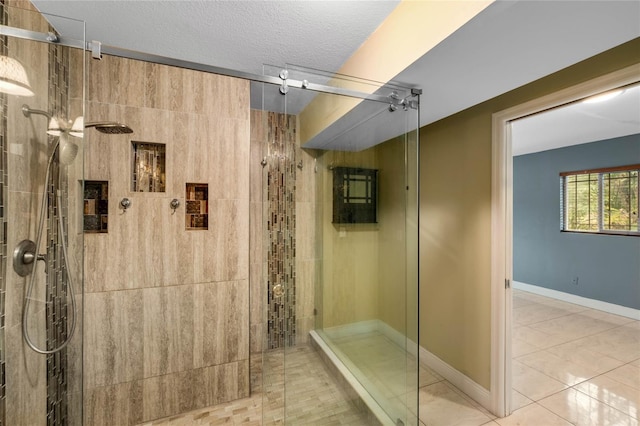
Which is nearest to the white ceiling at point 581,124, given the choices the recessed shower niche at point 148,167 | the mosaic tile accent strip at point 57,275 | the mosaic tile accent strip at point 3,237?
the recessed shower niche at point 148,167

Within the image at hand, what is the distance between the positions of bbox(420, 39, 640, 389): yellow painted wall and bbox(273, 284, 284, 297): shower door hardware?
153 cm

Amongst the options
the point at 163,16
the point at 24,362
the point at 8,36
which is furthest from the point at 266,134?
the point at 24,362

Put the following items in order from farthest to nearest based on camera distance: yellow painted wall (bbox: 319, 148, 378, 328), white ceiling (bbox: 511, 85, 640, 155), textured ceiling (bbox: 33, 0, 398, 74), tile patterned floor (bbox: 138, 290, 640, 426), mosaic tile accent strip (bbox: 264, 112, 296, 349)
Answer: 1. white ceiling (bbox: 511, 85, 640, 155)
2. yellow painted wall (bbox: 319, 148, 378, 328)
3. tile patterned floor (bbox: 138, 290, 640, 426)
4. mosaic tile accent strip (bbox: 264, 112, 296, 349)
5. textured ceiling (bbox: 33, 0, 398, 74)

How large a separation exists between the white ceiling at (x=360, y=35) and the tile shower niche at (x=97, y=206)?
3.07 ft

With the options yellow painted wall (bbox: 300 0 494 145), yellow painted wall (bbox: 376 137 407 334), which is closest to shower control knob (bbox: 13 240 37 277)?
yellow painted wall (bbox: 300 0 494 145)

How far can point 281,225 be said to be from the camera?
1.69 meters

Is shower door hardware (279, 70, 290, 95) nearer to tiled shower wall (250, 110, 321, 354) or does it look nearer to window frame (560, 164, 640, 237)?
tiled shower wall (250, 110, 321, 354)

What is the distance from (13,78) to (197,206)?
3.59 feet

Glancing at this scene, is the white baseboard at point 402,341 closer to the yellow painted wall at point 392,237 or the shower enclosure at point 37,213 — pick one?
the yellow painted wall at point 392,237

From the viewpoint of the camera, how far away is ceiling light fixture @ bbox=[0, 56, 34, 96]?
3.71 ft

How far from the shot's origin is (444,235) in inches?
94.9

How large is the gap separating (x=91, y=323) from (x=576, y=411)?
11.6 ft

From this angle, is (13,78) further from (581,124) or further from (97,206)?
(581,124)

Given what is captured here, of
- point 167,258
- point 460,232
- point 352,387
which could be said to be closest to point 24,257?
point 167,258
